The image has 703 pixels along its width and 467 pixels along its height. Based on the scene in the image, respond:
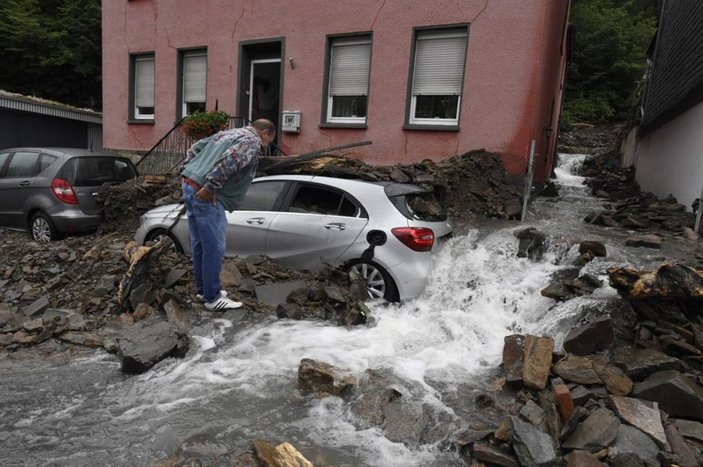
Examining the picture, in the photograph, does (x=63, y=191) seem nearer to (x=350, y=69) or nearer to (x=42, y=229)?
(x=42, y=229)

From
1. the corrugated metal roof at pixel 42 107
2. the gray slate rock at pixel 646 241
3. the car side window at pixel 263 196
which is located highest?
the corrugated metal roof at pixel 42 107

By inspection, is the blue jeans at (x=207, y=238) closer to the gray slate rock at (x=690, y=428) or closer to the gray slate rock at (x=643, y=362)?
the gray slate rock at (x=643, y=362)

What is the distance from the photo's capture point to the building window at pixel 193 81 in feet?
41.5

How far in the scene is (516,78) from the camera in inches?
349

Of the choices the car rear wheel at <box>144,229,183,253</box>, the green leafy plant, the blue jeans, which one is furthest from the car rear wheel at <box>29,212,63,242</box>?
the blue jeans

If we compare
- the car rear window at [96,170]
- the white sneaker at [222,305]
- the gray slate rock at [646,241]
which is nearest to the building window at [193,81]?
the car rear window at [96,170]

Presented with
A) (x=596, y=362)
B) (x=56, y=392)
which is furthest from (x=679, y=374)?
(x=56, y=392)

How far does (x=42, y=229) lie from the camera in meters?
8.47

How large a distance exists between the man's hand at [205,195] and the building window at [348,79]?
6053 mm

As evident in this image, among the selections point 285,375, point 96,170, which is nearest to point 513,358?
point 285,375

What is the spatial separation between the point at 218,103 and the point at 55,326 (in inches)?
327

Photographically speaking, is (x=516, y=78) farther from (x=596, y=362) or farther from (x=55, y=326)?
(x=55, y=326)

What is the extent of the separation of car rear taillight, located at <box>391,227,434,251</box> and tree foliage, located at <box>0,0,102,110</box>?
25499 millimetres

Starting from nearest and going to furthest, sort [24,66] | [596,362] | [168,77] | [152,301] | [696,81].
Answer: [596,362] < [152,301] < [696,81] < [168,77] < [24,66]
